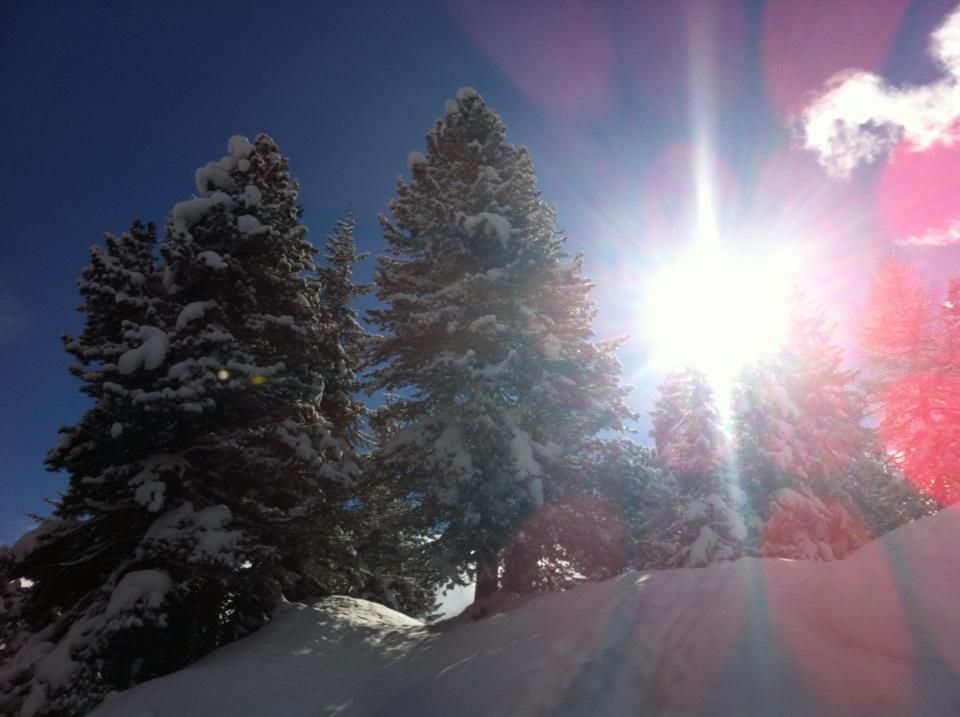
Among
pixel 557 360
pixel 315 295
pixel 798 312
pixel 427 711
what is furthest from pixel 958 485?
pixel 315 295

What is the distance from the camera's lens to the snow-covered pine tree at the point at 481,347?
10.7m

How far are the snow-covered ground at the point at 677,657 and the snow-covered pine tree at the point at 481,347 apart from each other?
98.3 inches

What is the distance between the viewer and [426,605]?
18.5 m

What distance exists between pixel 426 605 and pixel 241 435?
37.2 ft

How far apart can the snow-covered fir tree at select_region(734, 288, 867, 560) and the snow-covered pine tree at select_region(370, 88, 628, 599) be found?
28.7 ft

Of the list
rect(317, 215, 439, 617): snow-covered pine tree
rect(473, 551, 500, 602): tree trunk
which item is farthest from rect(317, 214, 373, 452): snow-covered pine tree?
rect(473, 551, 500, 602): tree trunk

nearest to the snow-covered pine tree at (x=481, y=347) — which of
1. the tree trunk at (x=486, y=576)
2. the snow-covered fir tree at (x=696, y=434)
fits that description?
the tree trunk at (x=486, y=576)

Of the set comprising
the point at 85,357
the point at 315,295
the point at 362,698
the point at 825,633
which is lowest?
the point at 362,698

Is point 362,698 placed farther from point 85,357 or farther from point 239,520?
point 85,357

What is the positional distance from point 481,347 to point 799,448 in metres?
13.3

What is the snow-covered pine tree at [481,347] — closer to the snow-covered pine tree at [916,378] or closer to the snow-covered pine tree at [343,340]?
the snow-covered pine tree at [343,340]

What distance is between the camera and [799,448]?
1806cm

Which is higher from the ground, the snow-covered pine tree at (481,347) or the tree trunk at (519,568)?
the snow-covered pine tree at (481,347)

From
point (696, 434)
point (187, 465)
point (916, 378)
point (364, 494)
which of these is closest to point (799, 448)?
point (696, 434)
